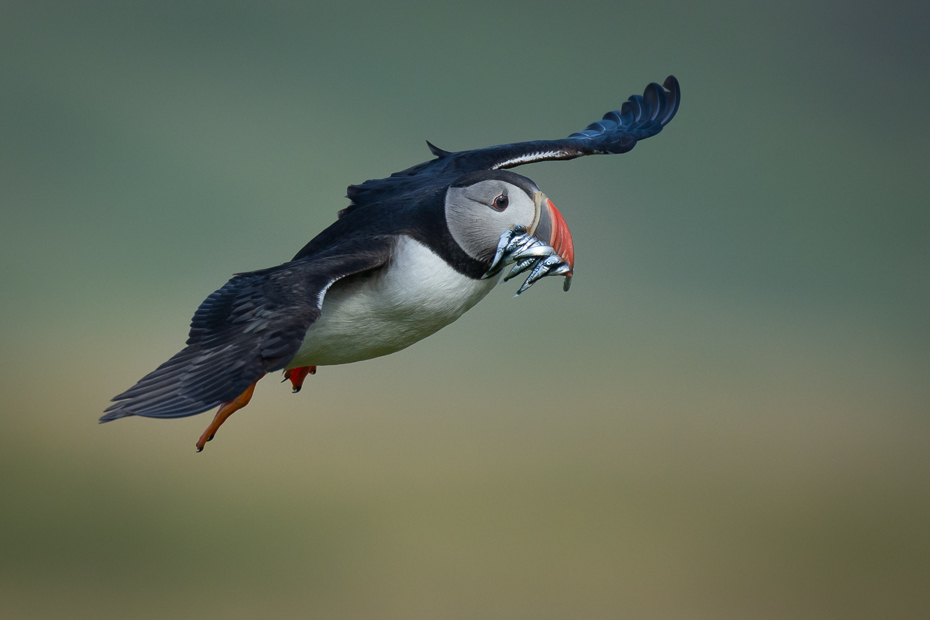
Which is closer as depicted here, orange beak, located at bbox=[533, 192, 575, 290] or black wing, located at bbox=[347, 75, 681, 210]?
orange beak, located at bbox=[533, 192, 575, 290]

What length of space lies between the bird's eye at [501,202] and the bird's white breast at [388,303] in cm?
39

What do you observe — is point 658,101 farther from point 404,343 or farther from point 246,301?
point 246,301

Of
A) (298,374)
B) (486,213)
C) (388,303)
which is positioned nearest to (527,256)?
(486,213)

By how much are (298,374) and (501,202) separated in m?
1.81

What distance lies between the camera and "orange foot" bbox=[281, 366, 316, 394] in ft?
17.8

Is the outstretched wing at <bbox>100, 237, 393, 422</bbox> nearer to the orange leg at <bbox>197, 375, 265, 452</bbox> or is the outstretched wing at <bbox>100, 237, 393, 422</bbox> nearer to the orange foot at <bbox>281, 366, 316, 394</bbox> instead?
the orange leg at <bbox>197, 375, 265, 452</bbox>

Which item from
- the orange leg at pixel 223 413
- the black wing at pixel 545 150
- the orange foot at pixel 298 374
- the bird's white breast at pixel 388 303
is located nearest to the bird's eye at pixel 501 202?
the bird's white breast at pixel 388 303

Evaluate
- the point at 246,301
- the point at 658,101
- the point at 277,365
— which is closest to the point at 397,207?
the point at 246,301

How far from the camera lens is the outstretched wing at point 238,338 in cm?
352

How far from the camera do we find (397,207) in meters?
4.79

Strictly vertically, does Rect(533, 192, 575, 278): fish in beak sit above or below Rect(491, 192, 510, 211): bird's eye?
below

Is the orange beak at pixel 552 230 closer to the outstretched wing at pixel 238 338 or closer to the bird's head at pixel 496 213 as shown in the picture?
the bird's head at pixel 496 213

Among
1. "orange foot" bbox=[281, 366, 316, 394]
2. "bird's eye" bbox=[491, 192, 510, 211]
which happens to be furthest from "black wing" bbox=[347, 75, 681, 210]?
"orange foot" bbox=[281, 366, 316, 394]

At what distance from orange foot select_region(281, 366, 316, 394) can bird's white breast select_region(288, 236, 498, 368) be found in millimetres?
794
